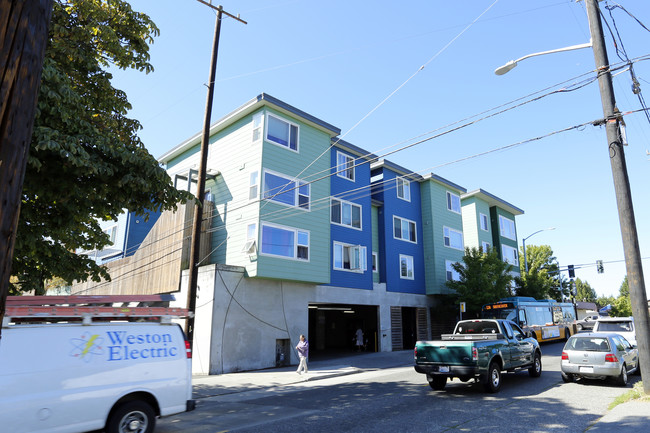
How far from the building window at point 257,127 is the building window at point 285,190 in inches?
79.7

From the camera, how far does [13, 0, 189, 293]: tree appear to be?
802 cm

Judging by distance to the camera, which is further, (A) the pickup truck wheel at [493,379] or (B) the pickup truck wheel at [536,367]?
(B) the pickup truck wheel at [536,367]

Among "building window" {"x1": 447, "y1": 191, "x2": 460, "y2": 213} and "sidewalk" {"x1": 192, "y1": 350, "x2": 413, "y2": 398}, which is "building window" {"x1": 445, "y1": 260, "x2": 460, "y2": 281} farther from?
"sidewalk" {"x1": 192, "y1": 350, "x2": 413, "y2": 398}

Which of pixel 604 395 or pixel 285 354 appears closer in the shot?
pixel 604 395

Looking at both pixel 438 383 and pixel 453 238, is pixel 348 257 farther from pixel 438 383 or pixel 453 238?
pixel 438 383

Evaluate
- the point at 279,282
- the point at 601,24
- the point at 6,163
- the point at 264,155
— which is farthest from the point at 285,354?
the point at 6,163

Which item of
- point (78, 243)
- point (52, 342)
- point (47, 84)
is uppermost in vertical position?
point (47, 84)

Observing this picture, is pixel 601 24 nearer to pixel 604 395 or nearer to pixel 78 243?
pixel 604 395

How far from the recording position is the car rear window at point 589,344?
39.8ft

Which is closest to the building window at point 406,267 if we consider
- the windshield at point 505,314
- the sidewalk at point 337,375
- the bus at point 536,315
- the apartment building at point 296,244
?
the apartment building at point 296,244

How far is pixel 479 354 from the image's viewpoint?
1149 centimetres

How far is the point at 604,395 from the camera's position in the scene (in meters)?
10.8

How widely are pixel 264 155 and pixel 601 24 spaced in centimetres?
1411

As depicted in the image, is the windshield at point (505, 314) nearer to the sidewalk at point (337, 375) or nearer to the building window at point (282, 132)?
the sidewalk at point (337, 375)
